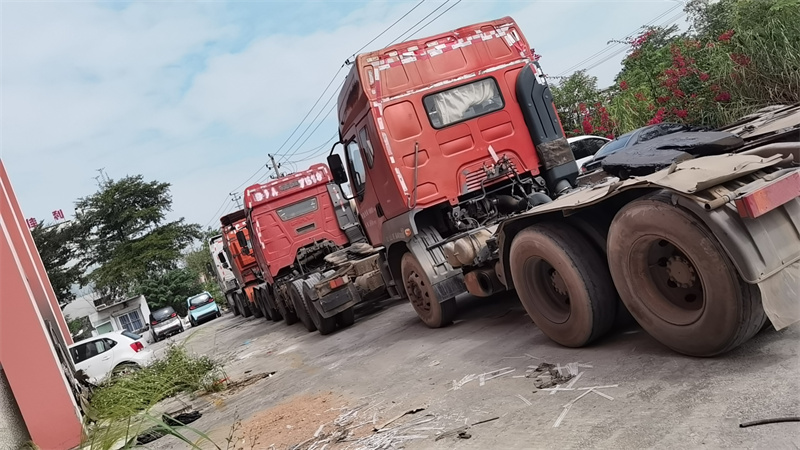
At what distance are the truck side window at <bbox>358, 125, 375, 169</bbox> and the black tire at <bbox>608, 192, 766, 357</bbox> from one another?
3.80 metres

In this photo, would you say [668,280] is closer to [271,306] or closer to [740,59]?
[740,59]

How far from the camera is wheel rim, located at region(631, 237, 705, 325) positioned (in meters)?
3.69

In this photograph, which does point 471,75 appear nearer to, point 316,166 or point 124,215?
point 316,166

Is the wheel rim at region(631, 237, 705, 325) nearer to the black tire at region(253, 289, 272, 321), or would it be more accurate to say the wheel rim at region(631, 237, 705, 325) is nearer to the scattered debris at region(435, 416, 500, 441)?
the scattered debris at region(435, 416, 500, 441)

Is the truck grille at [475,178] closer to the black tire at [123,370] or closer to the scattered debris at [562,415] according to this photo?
the scattered debris at [562,415]

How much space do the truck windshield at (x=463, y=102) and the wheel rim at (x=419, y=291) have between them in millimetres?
1811

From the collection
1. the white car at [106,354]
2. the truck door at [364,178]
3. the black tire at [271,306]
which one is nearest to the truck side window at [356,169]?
the truck door at [364,178]

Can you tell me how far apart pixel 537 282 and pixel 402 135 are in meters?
2.53

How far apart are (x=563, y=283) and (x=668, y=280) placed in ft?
3.30

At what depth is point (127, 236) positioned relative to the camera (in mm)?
46875

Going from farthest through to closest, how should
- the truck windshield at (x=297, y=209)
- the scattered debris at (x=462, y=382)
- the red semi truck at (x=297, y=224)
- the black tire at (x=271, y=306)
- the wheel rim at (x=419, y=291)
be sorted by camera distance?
the black tire at (x=271, y=306) → the truck windshield at (x=297, y=209) → the red semi truck at (x=297, y=224) → the wheel rim at (x=419, y=291) → the scattered debris at (x=462, y=382)

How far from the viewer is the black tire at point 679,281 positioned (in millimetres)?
3354

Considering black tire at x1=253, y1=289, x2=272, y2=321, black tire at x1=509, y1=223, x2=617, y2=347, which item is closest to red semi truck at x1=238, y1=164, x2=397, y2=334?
black tire at x1=253, y1=289, x2=272, y2=321

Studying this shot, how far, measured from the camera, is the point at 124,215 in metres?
46.2
